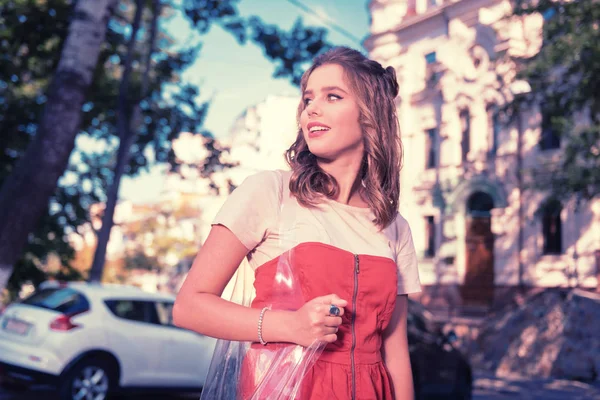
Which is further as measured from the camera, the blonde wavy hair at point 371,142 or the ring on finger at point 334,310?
the blonde wavy hair at point 371,142

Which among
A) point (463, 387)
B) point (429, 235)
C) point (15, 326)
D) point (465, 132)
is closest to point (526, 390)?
point (463, 387)

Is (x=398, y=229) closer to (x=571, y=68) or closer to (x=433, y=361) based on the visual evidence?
(x=433, y=361)

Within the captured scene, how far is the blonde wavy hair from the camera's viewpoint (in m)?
2.29

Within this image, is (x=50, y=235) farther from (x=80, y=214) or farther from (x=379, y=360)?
(x=379, y=360)

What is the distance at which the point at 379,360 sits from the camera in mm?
2186

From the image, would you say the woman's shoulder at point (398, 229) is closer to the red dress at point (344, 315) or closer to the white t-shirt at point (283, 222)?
the white t-shirt at point (283, 222)

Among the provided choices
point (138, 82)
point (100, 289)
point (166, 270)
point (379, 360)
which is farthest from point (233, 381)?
point (166, 270)

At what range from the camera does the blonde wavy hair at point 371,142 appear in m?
2.29

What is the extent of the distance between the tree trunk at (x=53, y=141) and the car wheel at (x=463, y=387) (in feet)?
23.6

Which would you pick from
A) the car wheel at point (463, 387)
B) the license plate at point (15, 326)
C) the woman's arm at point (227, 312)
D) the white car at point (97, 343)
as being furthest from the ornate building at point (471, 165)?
the woman's arm at point (227, 312)

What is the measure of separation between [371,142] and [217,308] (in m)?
0.87

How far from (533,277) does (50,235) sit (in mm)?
17099

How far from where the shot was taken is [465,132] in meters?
28.9

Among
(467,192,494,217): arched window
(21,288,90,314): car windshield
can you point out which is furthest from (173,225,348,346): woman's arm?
(467,192,494,217): arched window
